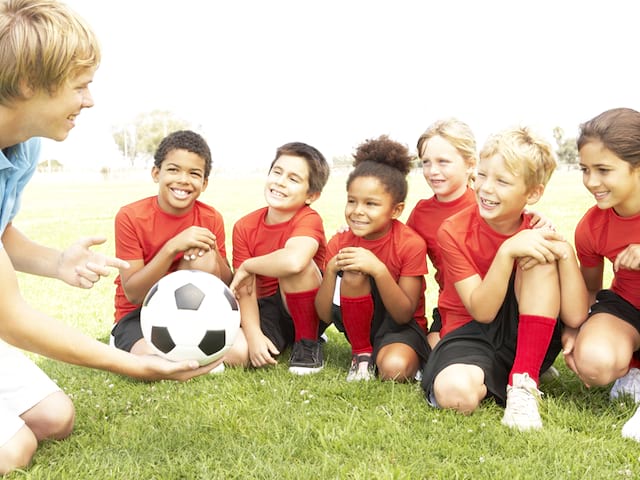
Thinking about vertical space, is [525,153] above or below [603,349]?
above

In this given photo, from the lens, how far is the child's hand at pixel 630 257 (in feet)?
11.1

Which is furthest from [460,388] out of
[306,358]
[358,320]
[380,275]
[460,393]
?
[306,358]

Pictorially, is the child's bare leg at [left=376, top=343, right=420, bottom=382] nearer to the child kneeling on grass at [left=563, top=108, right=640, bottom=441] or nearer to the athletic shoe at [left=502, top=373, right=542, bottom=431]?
the athletic shoe at [left=502, top=373, right=542, bottom=431]

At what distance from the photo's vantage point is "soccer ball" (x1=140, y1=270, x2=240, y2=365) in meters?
3.46

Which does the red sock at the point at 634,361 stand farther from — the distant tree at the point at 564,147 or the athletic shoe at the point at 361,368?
the distant tree at the point at 564,147

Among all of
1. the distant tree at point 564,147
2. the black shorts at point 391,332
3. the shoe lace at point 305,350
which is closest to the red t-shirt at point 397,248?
the black shorts at point 391,332

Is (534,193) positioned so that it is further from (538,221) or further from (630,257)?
(630,257)

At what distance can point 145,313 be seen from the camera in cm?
359

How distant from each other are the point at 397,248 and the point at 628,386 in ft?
4.79

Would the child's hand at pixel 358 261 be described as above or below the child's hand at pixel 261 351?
above

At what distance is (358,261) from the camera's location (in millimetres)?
3893

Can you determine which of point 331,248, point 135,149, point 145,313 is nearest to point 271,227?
point 331,248

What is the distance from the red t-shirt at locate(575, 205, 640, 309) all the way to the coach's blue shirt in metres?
2.83

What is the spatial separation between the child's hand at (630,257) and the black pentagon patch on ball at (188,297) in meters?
2.12
